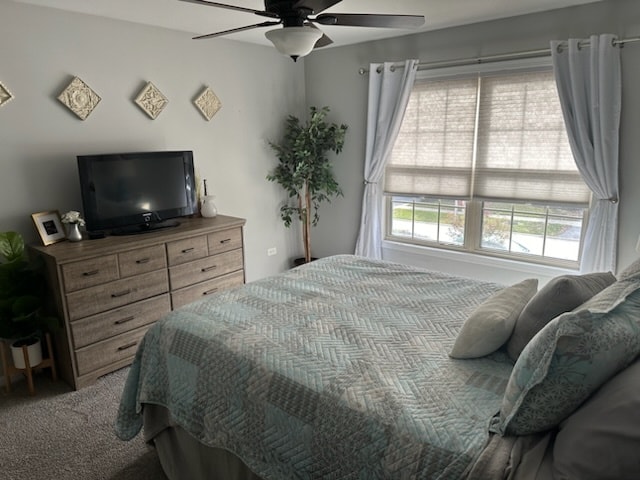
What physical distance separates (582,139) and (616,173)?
338 millimetres

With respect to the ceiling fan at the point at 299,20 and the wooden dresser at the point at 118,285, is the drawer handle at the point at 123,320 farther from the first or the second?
the ceiling fan at the point at 299,20

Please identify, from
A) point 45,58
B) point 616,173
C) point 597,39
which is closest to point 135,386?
A: point 45,58

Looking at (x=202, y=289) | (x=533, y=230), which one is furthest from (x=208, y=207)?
(x=533, y=230)

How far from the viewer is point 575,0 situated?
2969mm

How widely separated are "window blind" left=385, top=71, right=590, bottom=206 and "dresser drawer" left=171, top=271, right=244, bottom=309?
1846 millimetres

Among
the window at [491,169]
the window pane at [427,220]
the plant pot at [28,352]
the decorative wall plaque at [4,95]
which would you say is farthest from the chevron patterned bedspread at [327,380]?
the decorative wall plaque at [4,95]

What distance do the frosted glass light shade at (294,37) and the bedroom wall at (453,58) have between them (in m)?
2.14

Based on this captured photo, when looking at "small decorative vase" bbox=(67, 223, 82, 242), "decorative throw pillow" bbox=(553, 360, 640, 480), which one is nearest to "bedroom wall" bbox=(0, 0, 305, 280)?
"small decorative vase" bbox=(67, 223, 82, 242)

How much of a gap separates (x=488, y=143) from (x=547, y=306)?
7.98 feet

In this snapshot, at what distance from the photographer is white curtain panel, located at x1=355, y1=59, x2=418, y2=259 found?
3.94 metres

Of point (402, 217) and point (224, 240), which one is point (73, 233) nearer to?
point (224, 240)

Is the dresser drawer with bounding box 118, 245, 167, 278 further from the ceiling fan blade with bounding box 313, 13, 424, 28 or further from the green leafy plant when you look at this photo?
the ceiling fan blade with bounding box 313, 13, 424, 28

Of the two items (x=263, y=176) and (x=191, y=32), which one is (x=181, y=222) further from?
(x=191, y=32)

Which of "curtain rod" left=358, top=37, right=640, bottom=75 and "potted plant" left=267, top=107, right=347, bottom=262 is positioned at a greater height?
"curtain rod" left=358, top=37, right=640, bottom=75
